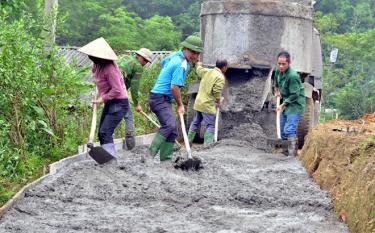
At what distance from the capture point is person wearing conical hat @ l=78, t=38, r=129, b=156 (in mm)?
9320

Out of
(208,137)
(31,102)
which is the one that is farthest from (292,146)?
(31,102)

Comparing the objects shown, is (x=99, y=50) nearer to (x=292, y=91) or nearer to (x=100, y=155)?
(x=100, y=155)

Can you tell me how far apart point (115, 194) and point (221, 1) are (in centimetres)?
790

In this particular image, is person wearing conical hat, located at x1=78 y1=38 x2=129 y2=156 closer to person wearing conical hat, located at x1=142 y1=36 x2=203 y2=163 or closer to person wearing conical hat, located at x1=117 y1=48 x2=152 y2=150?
person wearing conical hat, located at x1=142 y1=36 x2=203 y2=163

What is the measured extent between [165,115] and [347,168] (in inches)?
125

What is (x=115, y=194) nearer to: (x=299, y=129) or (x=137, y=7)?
(x=299, y=129)

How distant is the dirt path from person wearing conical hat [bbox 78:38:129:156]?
0.47 metres

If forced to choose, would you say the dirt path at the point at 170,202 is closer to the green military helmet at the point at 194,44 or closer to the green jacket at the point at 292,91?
the green military helmet at the point at 194,44

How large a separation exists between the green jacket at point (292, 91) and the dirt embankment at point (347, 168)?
0.74 m

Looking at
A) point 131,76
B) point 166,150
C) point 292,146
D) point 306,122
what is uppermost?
point 131,76

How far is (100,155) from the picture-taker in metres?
9.15

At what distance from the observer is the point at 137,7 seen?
55.2 m

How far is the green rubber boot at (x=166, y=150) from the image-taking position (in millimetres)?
10156

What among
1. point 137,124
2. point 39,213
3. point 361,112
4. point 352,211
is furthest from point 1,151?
point 361,112
